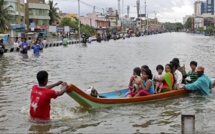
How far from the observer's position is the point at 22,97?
12.9m

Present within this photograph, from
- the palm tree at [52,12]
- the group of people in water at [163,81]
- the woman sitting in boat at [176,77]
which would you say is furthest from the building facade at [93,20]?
the group of people in water at [163,81]

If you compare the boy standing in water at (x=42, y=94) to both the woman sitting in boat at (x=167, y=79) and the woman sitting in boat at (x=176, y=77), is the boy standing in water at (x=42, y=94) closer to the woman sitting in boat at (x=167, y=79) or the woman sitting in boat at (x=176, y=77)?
the woman sitting in boat at (x=167, y=79)

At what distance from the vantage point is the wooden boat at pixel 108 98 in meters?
9.31

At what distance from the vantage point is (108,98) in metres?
10.5

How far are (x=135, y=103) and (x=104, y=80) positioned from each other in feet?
21.2

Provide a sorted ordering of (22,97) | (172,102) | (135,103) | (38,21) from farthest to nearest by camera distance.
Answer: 1. (38,21)
2. (22,97)
3. (172,102)
4. (135,103)

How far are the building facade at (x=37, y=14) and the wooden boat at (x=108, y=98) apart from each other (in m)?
70.0

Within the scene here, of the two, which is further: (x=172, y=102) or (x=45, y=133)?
(x=172, y=102)

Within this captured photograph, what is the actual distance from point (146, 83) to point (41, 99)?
4059 millimetres

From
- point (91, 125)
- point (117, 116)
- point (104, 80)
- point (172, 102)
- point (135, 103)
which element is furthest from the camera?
point (104, 80)

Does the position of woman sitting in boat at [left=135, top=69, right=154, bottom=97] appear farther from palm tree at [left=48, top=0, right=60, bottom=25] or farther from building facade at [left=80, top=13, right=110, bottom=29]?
building facade at [left=80, top=13, right=110, bottom=29]

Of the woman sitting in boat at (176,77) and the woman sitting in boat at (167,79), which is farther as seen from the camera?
the woman sitting in boat at (176,77)

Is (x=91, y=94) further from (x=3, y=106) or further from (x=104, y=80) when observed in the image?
(x=104, y=80)

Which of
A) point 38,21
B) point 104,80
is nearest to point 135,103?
point 104,80
